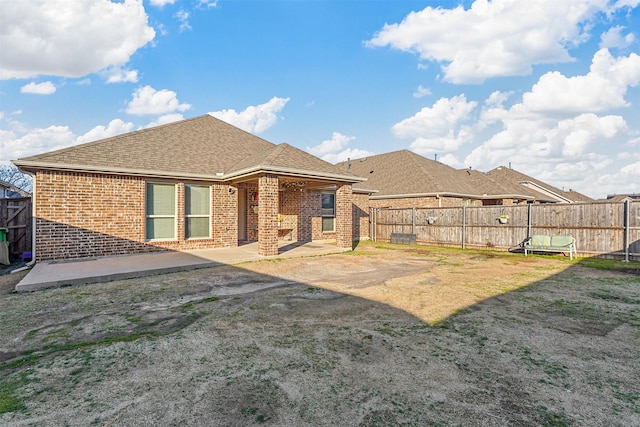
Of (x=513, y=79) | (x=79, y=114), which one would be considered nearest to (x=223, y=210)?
(x=79, y=114)

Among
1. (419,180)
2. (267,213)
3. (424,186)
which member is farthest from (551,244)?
(267,213)

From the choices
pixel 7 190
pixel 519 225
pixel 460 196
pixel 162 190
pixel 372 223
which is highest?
pixel 7 190

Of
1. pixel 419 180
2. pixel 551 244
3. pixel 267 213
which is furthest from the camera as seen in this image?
pixel 419 180

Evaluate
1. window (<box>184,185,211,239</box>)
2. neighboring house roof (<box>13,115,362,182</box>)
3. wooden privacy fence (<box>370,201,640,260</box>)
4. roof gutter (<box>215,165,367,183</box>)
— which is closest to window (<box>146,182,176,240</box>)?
window (<box>184,185,211,239</box>)

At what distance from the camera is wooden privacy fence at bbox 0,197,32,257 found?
1076 centimetres

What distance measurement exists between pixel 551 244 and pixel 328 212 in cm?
951

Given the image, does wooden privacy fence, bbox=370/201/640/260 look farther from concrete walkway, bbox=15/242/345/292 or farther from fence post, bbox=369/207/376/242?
concrete walkway, bbox=15/242/345/292

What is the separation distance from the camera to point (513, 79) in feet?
60.5

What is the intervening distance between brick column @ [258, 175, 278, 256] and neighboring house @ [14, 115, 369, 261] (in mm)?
32

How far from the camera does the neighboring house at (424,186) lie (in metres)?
19.6

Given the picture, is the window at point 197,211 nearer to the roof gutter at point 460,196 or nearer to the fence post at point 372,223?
the fence post at point 372,223

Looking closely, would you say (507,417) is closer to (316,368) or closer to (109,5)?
(316,368)

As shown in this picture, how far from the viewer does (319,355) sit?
11.5 feet

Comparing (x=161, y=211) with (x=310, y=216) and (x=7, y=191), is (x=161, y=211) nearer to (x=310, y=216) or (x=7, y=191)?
(x=310, y=216)
